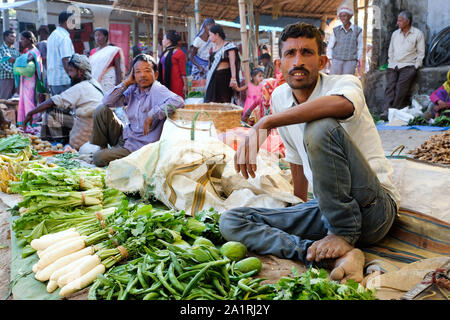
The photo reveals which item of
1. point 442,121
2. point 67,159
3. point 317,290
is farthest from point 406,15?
point 317,290

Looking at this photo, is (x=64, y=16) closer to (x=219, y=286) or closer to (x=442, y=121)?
(x=442, y=121)

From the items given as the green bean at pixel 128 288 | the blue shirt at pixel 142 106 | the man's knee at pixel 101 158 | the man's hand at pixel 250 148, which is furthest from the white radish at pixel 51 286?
the man's knee at pixel 101 158

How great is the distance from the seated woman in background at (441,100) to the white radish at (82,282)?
21.9 feet

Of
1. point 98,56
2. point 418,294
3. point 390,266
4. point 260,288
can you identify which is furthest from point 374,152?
point 98,56

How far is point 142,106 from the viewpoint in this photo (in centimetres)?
464

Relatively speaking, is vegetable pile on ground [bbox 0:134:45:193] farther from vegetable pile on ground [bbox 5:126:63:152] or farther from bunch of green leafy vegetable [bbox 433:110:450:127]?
bunch of green leafy vegetable [bbox 433:110:450:127]

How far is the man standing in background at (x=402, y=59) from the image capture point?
323 inches

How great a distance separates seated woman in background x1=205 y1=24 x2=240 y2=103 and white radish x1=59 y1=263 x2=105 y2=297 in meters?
4.75

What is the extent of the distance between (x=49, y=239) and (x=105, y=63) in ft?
18.3

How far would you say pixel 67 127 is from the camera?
6.54m

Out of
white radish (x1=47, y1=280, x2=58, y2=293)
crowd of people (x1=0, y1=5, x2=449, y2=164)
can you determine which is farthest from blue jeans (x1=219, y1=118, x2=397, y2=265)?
crowd of people (x1=0, y1=5, x2=449, y2=164)

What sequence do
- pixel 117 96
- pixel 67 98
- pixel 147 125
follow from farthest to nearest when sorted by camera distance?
pixel 67 98 < pixel 117 96 < pixel 147 125

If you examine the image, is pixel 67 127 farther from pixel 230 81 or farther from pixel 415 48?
pixel 415 48

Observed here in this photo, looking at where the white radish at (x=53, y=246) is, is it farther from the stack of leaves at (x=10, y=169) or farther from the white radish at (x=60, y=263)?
the stack of leaves at (x=10, y=169)
